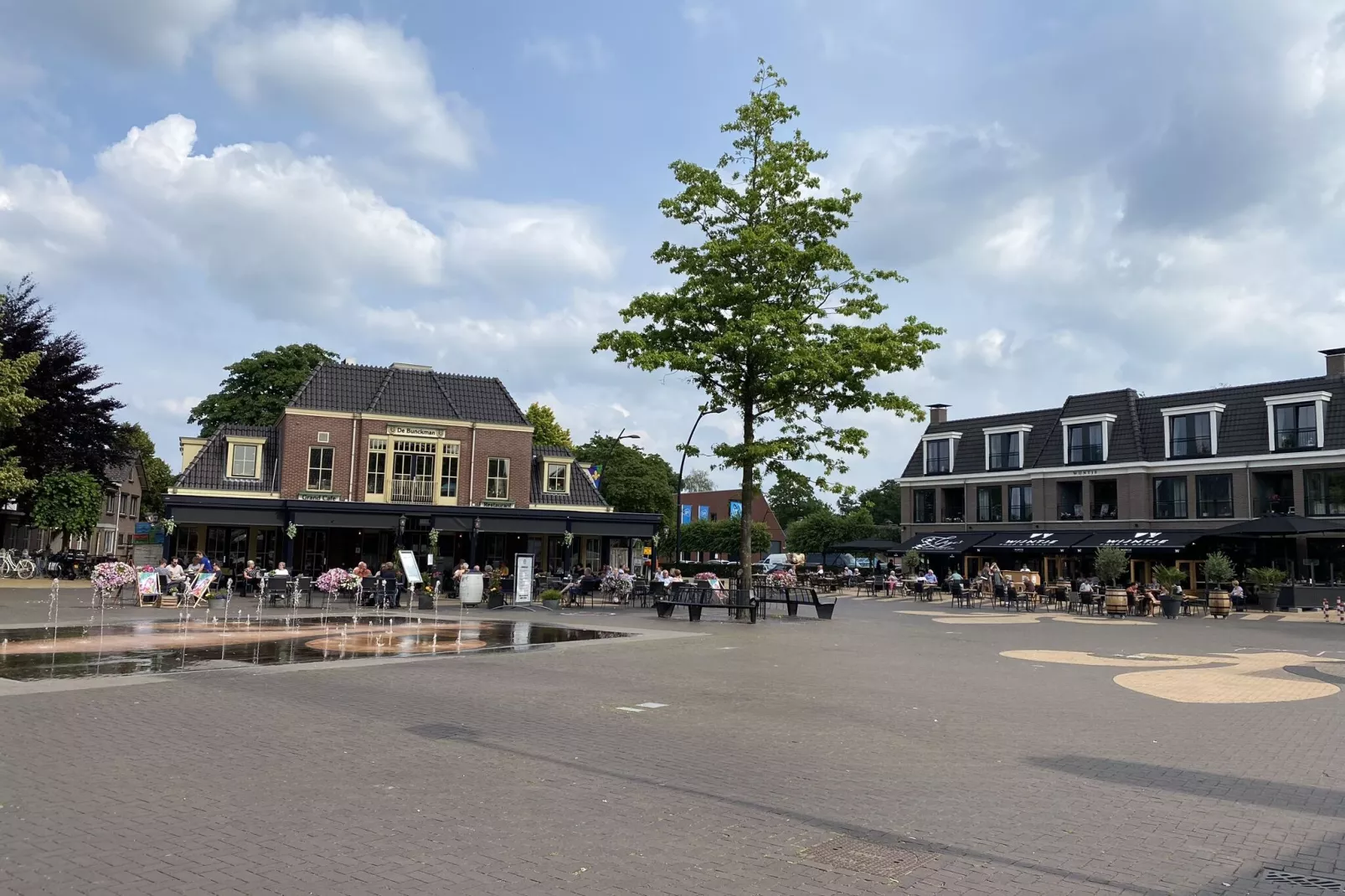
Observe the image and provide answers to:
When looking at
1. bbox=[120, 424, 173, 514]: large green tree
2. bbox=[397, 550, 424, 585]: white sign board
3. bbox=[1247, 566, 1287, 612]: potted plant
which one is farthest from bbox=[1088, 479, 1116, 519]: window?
bbox=[120, 424, 173, 514]: large green tree

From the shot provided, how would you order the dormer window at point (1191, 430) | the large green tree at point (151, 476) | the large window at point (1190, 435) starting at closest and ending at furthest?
the dormer window at point (1191, 430)
the large window at point (1190, 435)
the large green tree at point (151, 476)

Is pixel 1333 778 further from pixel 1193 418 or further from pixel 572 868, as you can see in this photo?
pixel 1193 418

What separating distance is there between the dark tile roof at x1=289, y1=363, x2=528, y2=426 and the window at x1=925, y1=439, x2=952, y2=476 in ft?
83.1

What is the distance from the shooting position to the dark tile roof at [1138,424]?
41.2 m

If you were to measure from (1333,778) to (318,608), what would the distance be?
75.5 feet

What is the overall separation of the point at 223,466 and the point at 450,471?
882 cm

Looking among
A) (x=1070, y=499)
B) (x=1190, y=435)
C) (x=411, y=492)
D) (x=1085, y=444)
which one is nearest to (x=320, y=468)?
(x=411, y=492)

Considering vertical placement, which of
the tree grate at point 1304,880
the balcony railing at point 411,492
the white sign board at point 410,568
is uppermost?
the balcony railing at point 411,492

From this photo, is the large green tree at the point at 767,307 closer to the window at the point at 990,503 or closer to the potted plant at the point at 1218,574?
the potted plant at the point at 1218,574

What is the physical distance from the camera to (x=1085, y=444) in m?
48.3

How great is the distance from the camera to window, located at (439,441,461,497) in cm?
4019

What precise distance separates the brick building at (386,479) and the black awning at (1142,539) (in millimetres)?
20799

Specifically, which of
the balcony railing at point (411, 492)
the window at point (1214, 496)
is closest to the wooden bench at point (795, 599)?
the balcony railing at point (411, 492)

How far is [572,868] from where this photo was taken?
5.09 metres
